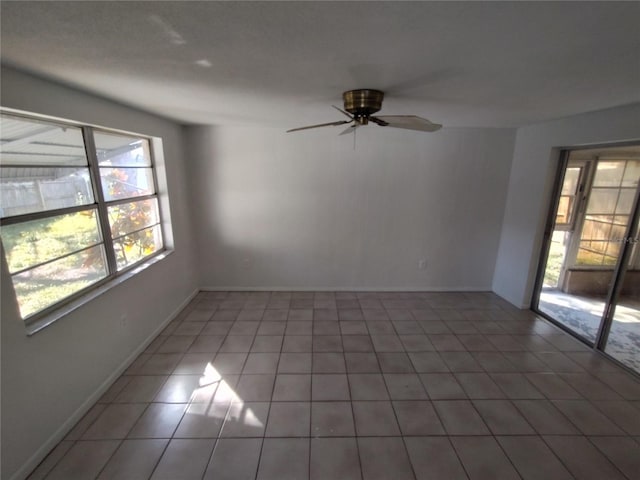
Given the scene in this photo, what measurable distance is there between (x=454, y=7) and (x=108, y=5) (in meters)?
1.15

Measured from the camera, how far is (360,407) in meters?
2.04

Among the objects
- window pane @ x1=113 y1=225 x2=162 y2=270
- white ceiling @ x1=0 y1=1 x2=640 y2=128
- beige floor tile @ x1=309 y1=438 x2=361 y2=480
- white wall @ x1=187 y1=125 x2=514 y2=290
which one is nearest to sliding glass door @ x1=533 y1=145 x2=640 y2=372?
white wall @ x1=187 y1=125 x2=514 y2=290

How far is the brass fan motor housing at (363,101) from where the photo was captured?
1.84m

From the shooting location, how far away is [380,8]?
37.2 inches

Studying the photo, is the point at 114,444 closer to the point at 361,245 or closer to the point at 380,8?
the point at 380,8

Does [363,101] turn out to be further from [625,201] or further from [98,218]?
[625,201]

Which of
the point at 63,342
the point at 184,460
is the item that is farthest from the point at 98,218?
the point at 184,460

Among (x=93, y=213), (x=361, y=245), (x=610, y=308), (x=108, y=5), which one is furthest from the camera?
(x=361, y=245)

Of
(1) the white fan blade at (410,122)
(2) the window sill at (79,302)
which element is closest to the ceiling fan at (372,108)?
(1) the white fan blade at (410,122)

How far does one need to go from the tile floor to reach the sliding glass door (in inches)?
11.9

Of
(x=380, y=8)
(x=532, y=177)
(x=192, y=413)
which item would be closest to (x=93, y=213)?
(x=192, y=413)

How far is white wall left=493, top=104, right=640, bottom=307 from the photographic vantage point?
2.59 meters

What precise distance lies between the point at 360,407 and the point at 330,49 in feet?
7.35

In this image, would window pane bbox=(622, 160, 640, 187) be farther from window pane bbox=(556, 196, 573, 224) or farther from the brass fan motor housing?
the brass fan motor housing
